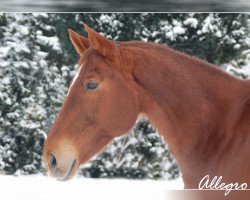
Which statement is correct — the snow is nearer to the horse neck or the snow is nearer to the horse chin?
the horse neck

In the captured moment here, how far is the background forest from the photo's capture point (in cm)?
146

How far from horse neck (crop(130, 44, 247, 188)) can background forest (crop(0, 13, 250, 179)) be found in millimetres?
103

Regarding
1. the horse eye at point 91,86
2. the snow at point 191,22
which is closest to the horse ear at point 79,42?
the horse eye at point 91,86

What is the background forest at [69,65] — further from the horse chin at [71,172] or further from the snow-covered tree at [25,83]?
the horse chin at [71,172]

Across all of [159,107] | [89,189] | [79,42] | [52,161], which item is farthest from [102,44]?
[89,189]

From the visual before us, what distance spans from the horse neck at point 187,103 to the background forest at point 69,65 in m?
0.10

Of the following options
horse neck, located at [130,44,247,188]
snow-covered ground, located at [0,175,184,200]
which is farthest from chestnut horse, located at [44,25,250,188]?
snow-covered ground, located at [0,175,184,200]

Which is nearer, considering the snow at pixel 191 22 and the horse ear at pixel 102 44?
the horse ear at pixel 102 44

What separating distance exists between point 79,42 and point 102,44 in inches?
6.5

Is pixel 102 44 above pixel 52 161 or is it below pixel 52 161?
above

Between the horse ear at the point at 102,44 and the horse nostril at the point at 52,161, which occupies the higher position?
the horse ear at the point at 102,44

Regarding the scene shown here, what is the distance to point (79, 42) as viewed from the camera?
1.43 meters

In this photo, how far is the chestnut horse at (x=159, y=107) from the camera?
4.39 feet

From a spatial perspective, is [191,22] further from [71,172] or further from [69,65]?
[71,172]
